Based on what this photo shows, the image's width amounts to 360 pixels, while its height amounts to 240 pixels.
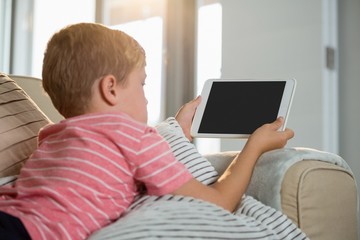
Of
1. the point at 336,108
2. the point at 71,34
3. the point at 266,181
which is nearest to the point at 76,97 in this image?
the point at 71,34

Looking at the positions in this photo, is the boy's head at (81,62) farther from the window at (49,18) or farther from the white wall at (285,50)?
the window at (49,18)

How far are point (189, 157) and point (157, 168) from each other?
0.72ft

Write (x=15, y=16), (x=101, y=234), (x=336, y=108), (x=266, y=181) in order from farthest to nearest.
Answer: (x=15, y=16) → (x=336, y=108) → (x=266, y=181) → (x=101, y=234)

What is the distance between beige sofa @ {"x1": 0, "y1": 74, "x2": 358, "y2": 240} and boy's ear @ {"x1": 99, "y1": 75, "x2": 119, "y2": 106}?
0.98ft

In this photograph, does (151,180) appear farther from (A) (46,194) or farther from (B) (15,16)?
(B) (15,16)

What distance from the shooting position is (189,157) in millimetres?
1103

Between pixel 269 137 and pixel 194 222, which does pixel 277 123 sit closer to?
pixel 269 137

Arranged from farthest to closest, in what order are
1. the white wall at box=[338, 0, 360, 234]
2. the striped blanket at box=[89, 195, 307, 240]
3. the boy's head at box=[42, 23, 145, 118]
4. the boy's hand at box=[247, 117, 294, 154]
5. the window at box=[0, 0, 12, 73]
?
the window at box=[0, 0, 12, 73] < the white wall at box=[338, 0, 360, 234] < the boy's hand at box=[247, 117, 294, 154] < the boy's head at box=[42, 23, 145, 118] < the striped blanket at box=[89, 195, 307, 240]

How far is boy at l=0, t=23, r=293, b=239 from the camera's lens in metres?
0.85

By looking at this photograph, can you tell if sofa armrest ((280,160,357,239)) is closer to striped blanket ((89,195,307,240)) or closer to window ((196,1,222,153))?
striped blanket ((89,195,307,240))

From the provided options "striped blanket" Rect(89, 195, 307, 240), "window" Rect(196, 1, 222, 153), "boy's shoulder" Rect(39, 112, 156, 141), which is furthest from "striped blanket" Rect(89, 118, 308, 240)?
"window" Rect(196, 1, 222, 153)

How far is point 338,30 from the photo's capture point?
2.34 m

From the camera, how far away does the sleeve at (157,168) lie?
34.9 inches

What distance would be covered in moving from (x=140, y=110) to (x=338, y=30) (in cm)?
156
